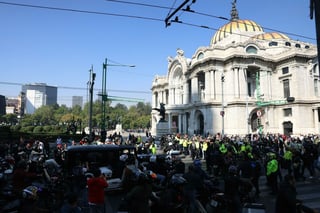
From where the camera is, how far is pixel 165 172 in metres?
10.3

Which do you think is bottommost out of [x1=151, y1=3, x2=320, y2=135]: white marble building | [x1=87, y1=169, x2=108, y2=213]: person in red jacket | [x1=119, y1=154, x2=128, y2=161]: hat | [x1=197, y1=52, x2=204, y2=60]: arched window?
[x1=87, y1=169, x2=108, y2=213]: person in red jacket

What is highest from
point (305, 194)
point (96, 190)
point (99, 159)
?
point (99, 159)

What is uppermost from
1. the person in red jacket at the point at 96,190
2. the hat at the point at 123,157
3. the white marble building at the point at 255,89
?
the white marble building at the point at 255,89

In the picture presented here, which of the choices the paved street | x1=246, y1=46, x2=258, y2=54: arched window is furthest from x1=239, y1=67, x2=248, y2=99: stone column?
the paved street

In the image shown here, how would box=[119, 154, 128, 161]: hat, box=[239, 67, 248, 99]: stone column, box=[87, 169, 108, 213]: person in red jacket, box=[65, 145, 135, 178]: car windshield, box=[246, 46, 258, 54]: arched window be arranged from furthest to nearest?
box=[246, 46, 258, 54]: arched window → box=[239, 67, 248, 99]: stone column → box=[119, 154, 128, 161]: hat → box=[65, 145, 135, 178]: car windshield → box=[87, 169, 108, 213]: person in red jacket

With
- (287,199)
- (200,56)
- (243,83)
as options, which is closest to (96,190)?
(287,199)

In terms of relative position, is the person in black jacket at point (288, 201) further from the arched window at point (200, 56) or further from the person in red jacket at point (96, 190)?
the arched window at point (200, 56)

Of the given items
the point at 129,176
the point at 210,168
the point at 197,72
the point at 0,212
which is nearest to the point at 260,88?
the point at 197,72

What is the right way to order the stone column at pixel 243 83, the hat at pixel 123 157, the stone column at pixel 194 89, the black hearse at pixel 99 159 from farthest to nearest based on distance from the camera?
the stone column at pixel 194 89
the stone column at pixel 243 83
the hat at pixel 123 157
the black hearse at pixel 99 159

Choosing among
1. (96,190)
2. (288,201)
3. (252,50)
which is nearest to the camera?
(288,201)

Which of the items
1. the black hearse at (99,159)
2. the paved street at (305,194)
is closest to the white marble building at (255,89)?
the paved street at (305,194)

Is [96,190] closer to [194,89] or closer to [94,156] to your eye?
[94,156]

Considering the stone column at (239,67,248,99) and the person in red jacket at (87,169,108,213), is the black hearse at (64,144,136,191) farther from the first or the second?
the stone column at (239,67,248,99)

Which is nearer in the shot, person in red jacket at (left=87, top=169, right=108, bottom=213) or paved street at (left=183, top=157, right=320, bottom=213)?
person in red jacket at (left=87, top=169, right=108, bottom=213)
